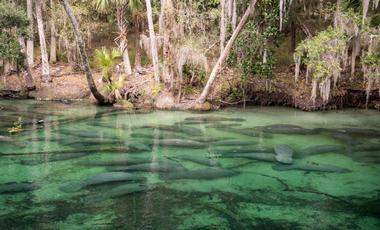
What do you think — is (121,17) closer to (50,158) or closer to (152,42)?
(152,42)

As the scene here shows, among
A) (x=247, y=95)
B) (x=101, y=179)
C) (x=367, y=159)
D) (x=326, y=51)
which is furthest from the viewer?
(x=247, y=95)

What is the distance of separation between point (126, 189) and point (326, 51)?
12.3m

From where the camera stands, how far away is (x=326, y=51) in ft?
Result: 59.1

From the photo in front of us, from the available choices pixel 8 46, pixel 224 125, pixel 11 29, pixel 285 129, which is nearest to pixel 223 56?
pixel 224 125

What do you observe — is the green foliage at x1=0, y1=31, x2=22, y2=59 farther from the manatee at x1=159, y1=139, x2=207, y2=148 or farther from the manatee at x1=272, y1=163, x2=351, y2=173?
the manatee at x1=272, y1=163, x2=351, y2=173

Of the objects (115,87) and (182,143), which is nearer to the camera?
(182,143)

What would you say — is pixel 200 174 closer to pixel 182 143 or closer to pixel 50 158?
pixel 182 143

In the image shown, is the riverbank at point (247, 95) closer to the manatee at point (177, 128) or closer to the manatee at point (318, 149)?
the manatee at point (177, 128)

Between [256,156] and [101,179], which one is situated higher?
[256,156]

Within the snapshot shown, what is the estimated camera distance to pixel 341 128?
15.4 metres

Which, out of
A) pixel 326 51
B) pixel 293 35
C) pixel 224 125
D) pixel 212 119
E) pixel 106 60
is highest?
pixel 293 35

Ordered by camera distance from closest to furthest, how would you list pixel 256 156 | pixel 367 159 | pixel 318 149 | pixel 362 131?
pixel 256 156 < pixel 367 159 < pixel 318 149 < pixel 362 131

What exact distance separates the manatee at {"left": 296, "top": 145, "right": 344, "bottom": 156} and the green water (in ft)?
0.51

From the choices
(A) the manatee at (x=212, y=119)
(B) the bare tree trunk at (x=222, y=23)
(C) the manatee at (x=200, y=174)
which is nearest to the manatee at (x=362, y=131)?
(A) the manatee at (x=212, y=119)
